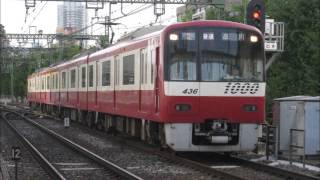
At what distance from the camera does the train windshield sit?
14344mm

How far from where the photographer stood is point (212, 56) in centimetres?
1445

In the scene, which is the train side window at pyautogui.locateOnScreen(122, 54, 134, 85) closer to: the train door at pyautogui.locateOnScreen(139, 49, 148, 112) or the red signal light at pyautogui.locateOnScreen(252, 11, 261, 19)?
the train door at pyautogui.locateOnScreen(139, 49, 148, 112)

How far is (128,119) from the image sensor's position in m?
19.7

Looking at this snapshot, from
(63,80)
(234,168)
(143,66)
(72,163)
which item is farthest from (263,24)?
(63,80)

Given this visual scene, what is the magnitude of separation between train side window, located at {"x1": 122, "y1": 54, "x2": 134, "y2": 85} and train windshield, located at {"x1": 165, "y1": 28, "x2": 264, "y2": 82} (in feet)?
12.5

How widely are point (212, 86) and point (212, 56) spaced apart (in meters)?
0.68

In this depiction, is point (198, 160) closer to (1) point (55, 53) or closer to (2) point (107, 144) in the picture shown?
(2) point (107, 144)

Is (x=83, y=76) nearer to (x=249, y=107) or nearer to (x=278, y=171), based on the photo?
(x=249, y=107)

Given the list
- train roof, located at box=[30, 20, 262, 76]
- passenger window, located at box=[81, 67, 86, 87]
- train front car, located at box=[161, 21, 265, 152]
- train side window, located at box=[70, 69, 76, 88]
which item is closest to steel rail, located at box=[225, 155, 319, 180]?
train front car, located at box=[161, 21, 265, 152]

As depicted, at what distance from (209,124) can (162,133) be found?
46.0 inches

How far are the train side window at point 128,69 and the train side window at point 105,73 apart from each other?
2595 millimetres

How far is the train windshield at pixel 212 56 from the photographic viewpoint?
1434 centimetres

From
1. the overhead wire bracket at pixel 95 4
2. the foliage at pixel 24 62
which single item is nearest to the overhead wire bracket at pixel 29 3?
the overhead wire bracket at pixel 95 4

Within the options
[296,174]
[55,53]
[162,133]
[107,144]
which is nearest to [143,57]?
[162,133]
